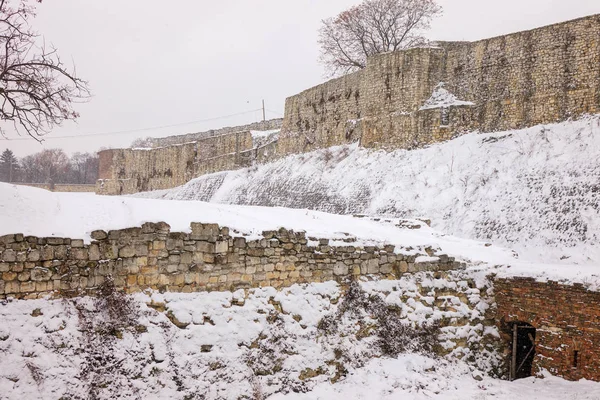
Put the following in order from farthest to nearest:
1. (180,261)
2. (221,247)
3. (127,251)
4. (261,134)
→ (261,134), (221,247), (180,261), (127,251)

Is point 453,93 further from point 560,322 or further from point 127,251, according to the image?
point 127,251

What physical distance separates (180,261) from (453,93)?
17.4 metres

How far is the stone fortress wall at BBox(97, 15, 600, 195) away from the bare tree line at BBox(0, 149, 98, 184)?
47.1m

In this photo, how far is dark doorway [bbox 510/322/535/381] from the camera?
31.9 feet

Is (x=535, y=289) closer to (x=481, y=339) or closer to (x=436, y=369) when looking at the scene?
(x=481, y=339)

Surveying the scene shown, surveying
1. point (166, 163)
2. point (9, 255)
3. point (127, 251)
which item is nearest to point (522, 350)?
point (127, 251)

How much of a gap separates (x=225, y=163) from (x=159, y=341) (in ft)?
100

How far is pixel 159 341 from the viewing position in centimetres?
720

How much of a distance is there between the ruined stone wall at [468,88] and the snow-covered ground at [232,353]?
11371 mm

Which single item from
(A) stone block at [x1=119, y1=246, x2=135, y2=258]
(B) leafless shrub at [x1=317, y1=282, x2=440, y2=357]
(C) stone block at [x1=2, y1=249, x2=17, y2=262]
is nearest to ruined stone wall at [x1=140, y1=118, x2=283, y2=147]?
(B) leafless shrub at [x1=317, y1=282, x2=440, y2=357]

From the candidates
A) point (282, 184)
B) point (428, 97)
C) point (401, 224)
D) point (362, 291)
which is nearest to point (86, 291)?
point (362, 291)

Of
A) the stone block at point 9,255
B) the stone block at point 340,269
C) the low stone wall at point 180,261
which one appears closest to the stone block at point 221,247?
the low stone wall at point 180,261

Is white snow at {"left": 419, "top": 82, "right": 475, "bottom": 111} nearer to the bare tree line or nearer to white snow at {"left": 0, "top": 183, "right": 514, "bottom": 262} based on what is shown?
white snow at {"left": 0, "top": 183, "right": 514, "bottom": 262}

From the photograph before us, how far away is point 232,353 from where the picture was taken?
25.2ft
